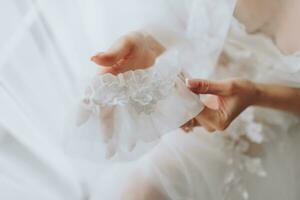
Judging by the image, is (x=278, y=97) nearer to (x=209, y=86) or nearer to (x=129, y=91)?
(x=209, y=86)

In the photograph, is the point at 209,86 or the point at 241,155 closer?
the point at 209,86

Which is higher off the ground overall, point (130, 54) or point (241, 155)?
point (130, 54)

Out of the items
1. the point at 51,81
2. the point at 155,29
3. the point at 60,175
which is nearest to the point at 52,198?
the point at 60,175

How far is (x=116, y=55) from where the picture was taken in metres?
0.67

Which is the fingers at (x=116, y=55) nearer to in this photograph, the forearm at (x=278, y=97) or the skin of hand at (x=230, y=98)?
the skin of hand at (x=230, y=98)

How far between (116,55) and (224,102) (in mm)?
162

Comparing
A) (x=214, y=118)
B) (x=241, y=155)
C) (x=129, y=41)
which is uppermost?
(x=129, y=41)

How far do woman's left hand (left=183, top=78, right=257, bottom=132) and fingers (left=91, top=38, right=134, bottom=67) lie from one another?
0.11m

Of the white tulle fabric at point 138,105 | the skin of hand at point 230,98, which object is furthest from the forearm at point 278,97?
the white tulle fabric at point 138,105

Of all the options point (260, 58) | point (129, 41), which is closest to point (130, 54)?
point (129, 41)

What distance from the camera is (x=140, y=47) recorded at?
2.35ft

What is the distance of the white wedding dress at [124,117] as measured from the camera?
671 millimetres

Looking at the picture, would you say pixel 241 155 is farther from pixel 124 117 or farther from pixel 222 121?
pixel 124 117

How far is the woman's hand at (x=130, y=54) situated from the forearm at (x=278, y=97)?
15 centimetres
